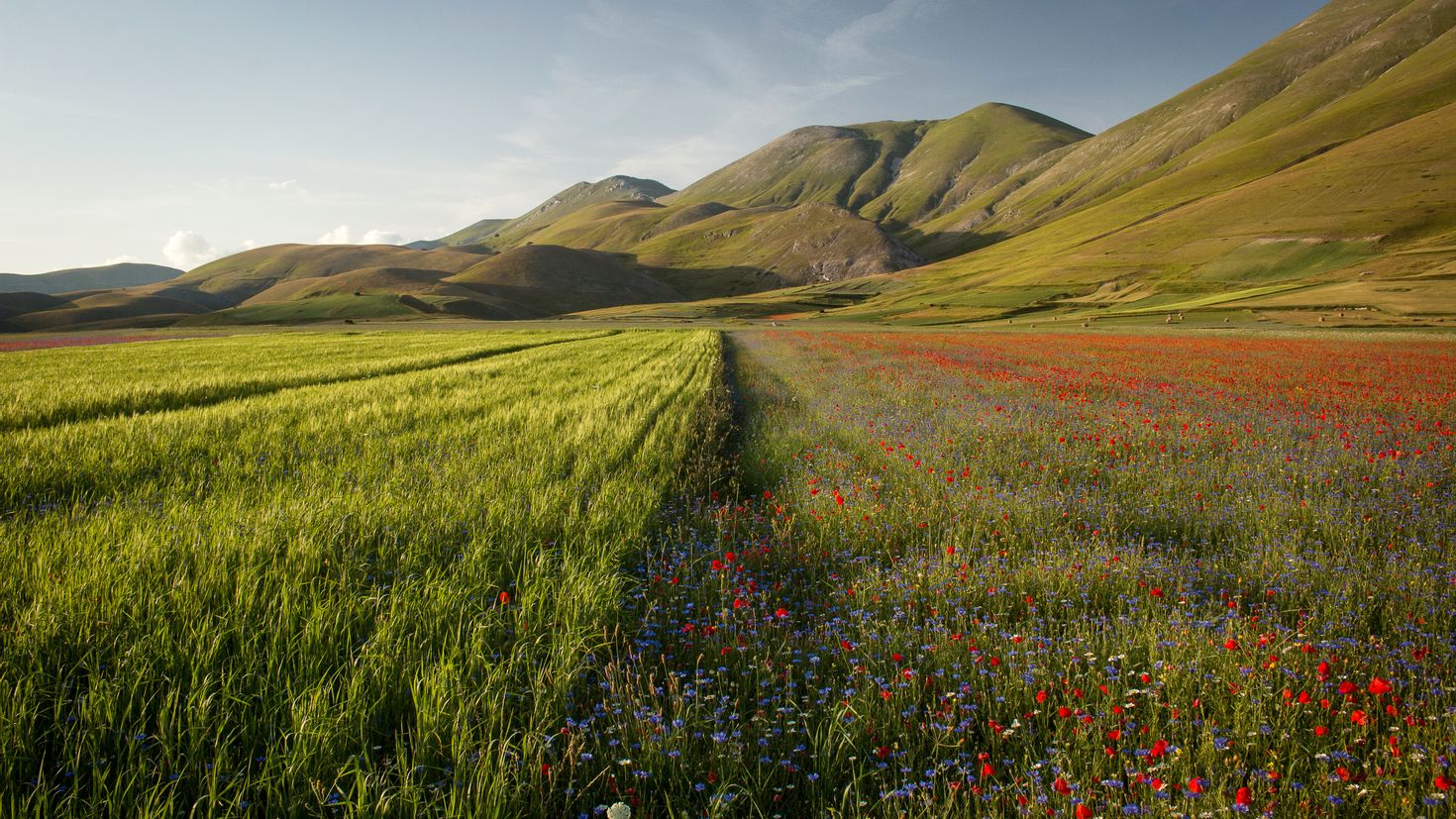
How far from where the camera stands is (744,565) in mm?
5078

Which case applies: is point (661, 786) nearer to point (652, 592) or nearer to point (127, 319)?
point (652, 592)

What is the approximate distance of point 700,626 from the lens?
12.6 ft

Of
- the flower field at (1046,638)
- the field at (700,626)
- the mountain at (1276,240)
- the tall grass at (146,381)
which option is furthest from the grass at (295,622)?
the mountain at (1276,240)

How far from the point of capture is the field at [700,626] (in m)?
2.24

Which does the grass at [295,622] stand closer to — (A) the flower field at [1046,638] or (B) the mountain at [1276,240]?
(A) the flower field at [1046,638]

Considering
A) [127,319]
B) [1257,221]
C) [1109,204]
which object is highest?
[1109,204]

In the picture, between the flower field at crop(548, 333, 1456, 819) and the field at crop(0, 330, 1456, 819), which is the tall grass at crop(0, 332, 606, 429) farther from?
the flower field at crop(548, 333, 1456, 819)

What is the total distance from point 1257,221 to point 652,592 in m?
161

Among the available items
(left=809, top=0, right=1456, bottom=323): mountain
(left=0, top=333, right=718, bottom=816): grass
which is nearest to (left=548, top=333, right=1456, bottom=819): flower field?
(left=0, top=333, right=718, bottom=816): grass

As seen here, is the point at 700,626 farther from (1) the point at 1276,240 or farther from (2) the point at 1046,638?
(1) the point at 1276,240

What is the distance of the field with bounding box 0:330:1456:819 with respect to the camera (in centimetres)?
224

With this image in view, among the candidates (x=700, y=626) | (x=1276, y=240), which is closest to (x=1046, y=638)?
(x=700, y=626)

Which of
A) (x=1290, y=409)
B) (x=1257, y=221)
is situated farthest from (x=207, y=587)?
(x=1257, y=221)

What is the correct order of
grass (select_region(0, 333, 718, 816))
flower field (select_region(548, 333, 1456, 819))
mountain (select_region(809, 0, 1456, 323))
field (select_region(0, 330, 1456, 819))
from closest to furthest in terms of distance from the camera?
grass (select_region(0, 333, 718, 816))
field (select_region(0, 330, 1456, 819))
flower field (select_region(548, 333, 1456, 819))
mountain (select_region(809, 0, 1456, 323))
